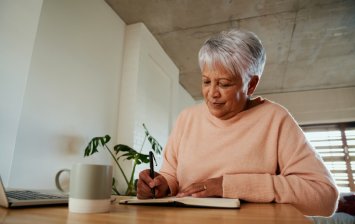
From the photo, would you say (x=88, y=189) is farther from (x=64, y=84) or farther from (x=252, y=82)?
(x=64, y=84)

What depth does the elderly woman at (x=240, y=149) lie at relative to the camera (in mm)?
707

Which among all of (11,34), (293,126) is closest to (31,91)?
(11,34)

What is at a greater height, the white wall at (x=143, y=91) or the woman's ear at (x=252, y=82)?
the white wall at (x=143, y=91)

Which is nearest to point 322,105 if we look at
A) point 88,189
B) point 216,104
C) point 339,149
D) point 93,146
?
point 339,149

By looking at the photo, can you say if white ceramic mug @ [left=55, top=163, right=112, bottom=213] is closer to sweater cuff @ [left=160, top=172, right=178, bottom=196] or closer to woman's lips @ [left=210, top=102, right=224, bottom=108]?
sweater cuff @ [left=160, top=172, right=178, bottom=196]

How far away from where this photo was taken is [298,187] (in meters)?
0.70

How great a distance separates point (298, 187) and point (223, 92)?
0.41 metres

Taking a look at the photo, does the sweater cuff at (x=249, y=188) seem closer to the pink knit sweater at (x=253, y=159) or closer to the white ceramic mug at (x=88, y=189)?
the pink knit sweater at (x=253, y=159)

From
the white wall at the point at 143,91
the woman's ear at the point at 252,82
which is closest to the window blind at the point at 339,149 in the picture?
the white wall at the point at 143,91

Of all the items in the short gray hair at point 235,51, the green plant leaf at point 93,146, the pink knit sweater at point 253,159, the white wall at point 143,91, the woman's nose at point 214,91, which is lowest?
the pink knit sweater at point 253,159

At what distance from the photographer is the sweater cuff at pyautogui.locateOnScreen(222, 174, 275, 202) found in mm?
693

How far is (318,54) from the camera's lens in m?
3.74

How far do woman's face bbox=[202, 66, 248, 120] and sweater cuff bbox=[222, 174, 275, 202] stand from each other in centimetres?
34

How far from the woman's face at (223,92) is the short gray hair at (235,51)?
26 millimetres
